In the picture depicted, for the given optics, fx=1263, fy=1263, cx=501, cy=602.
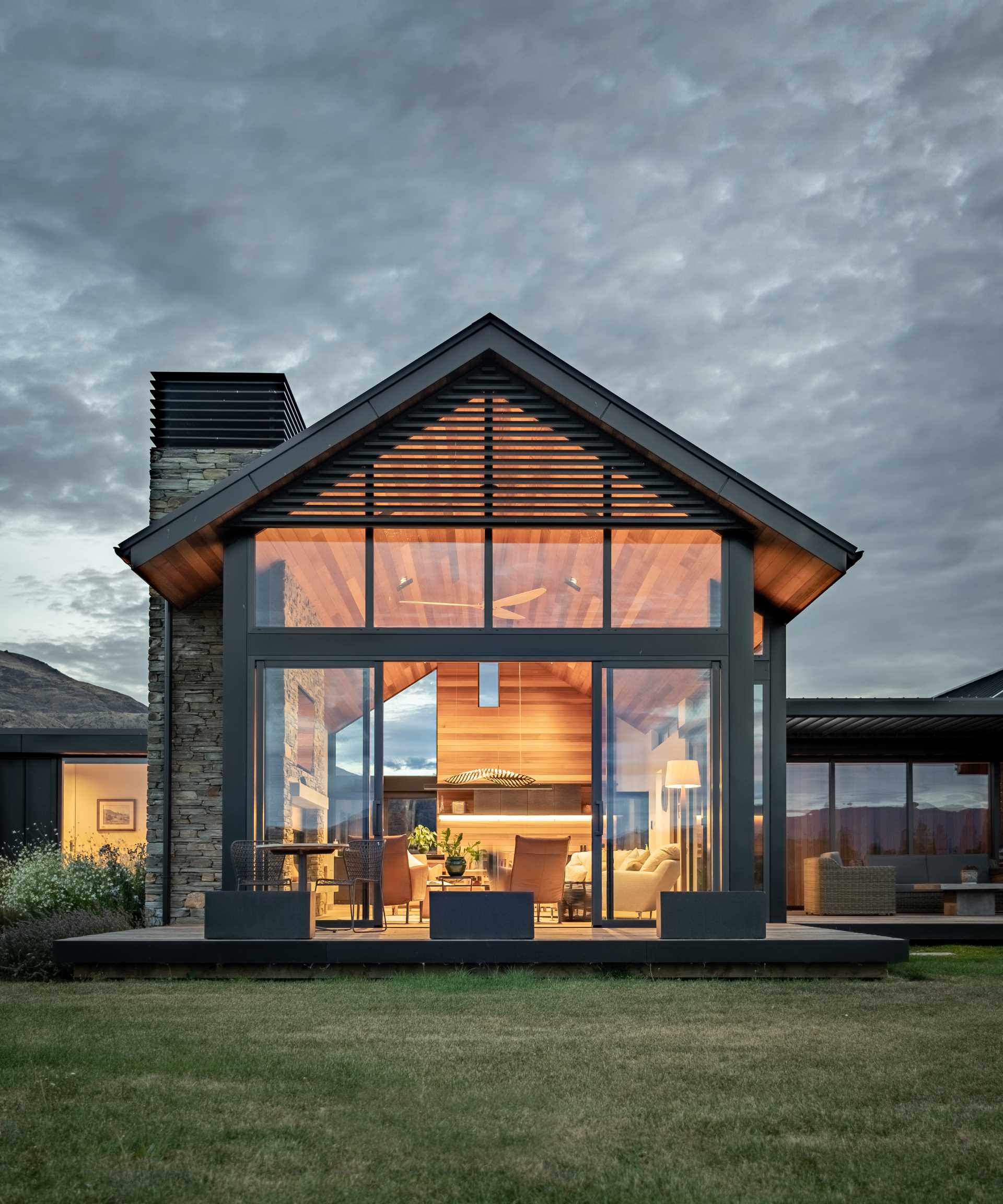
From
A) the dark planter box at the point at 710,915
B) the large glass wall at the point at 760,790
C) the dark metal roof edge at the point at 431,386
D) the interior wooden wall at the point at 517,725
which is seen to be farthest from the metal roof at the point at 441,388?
the interior wooden wall at the point at 517,725

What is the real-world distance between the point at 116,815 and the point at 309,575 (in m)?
8.83

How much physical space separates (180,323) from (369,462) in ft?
65.4

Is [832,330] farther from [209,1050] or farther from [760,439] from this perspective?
[209,1050]

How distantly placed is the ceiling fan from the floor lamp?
183 cm

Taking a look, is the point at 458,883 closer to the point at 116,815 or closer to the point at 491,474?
the point at 491,474

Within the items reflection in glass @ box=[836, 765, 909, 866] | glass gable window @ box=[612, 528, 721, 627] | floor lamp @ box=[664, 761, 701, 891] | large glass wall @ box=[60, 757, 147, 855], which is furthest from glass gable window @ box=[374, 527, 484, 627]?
large glass wall @ box=[60, 757, 147, 855]

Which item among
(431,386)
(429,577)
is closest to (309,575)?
(429,577)

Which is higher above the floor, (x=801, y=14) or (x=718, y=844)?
(x=801, y=14)

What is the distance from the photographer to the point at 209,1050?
6.57 metres

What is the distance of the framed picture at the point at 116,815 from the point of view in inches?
720

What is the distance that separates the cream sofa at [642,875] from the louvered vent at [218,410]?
17.6ft

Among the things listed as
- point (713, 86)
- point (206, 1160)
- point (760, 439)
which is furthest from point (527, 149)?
point (206, 1160)

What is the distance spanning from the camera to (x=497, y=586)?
439 inches

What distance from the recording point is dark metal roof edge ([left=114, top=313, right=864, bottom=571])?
10.6m
